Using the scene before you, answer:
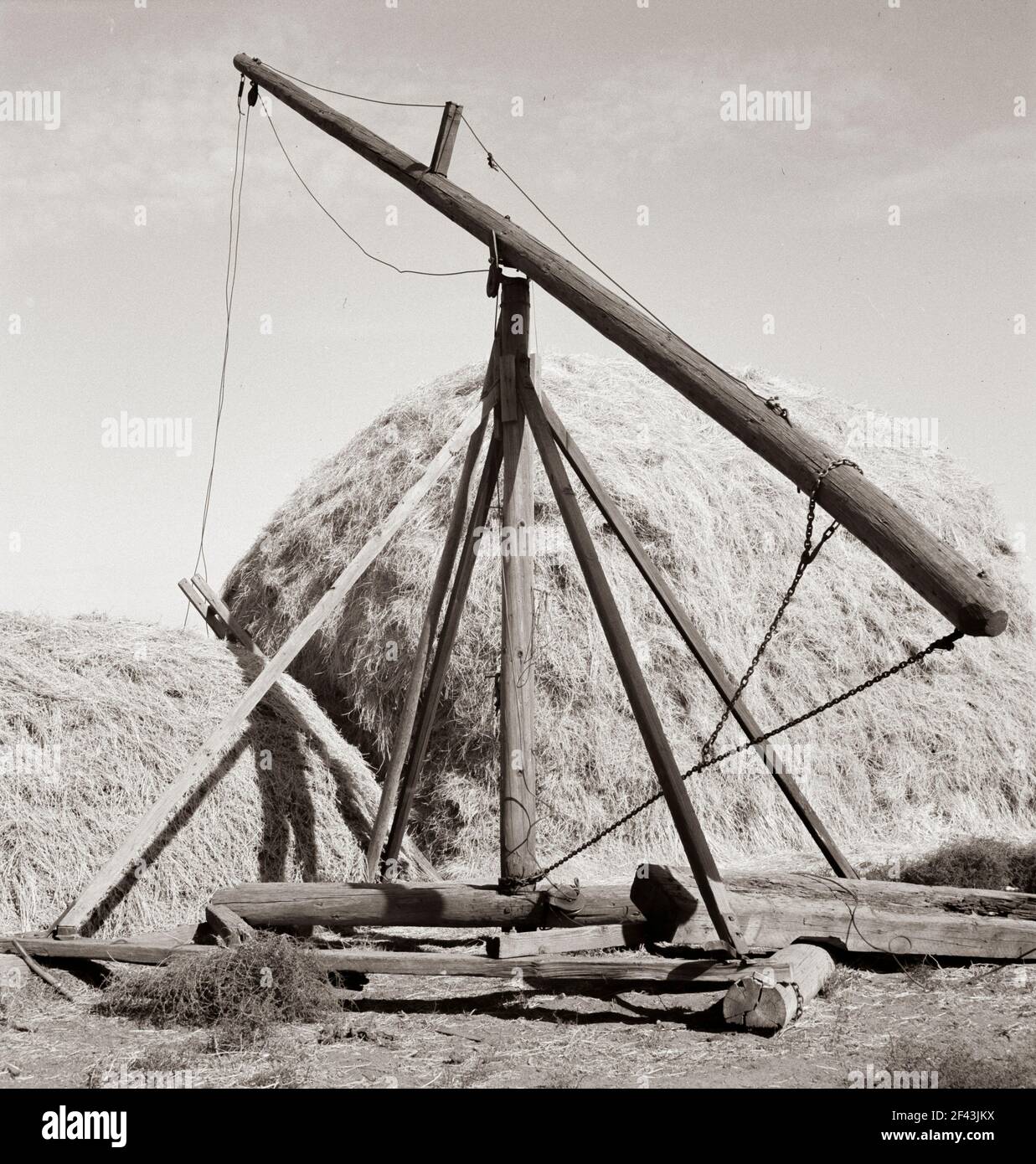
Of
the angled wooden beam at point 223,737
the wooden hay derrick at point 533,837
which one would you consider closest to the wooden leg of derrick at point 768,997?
the wooden hay derrick at point 533,837

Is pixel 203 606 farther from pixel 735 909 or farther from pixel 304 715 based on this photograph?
pixel 735 909

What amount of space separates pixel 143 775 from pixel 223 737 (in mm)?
981

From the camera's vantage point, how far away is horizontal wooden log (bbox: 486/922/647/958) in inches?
300

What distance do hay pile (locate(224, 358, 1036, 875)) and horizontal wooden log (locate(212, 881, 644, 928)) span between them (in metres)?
2.62

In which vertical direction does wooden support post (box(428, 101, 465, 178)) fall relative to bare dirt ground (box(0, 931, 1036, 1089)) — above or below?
above

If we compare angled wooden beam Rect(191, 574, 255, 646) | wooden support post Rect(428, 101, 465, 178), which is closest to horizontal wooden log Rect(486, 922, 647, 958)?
angled wooden beam Rect(191, 574, 255, 646)

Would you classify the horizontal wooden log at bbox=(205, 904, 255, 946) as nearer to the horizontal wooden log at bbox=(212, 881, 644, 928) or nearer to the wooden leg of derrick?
the horizontal wooden log at bbox=(212, 881, 644, 928)

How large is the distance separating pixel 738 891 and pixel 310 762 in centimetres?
434

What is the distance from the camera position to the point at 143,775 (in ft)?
31.8

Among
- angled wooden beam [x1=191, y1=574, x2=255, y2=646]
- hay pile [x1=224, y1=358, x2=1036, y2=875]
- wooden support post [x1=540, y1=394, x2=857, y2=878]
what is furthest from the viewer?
angled wooden beam [x1=191, y1=574, x2=255, y2=646]

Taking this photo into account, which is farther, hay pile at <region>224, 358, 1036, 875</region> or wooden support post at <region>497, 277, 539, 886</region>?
hay pile at <region>224, 358, 1036, 875</region>

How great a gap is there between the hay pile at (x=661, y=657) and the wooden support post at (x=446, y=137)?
4213 mm

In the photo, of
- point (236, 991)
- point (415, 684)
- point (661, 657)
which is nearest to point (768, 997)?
point (236, 991)

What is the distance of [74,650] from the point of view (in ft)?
34.1
